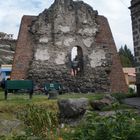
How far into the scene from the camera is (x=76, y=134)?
551 centimetres

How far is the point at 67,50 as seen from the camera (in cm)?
2230

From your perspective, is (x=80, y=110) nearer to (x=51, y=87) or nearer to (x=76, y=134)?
(x=76, y=134)

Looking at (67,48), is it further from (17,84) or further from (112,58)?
(17,84)

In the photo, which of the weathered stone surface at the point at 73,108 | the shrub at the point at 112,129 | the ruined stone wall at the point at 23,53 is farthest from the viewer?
the ruined stone wall at the point at 23,53

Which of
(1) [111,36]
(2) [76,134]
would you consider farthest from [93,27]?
(2) [76,134]

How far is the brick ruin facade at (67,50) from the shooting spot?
21969mm

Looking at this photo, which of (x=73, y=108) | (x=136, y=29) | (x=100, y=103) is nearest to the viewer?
(x=73, y=108)

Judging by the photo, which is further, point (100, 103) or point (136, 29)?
point (136, 29)

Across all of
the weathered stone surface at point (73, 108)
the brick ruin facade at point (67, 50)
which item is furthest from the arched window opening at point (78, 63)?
the weathered stone surface at point (73, 108)

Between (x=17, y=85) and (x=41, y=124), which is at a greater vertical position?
(x=17, y=85)

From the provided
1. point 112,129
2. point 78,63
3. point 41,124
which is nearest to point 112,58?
point 78,63

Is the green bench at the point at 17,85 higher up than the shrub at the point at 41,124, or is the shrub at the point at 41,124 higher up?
the green bench at the point at 17,85

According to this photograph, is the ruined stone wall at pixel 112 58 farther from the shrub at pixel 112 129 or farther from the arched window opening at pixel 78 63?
the shrub at pixel 112 129

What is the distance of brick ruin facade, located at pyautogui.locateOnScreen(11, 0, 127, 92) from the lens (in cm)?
2197
